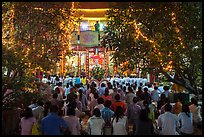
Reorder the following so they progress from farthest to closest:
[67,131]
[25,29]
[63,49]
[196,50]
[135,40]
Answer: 1. [63,49]
2. [25,29]
3. [135,40]
4. [196,50]
5. [67,131]

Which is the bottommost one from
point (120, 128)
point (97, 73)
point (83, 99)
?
point (120, 128)

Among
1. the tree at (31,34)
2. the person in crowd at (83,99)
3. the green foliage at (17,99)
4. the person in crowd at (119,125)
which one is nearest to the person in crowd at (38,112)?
the green foliage at (17,99)

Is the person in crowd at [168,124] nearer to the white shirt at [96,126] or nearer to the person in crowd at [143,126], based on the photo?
the person in crowd at [143,126]

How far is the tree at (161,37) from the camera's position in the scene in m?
6.41

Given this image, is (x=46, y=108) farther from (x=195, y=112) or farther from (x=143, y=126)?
(x=195, y=112)

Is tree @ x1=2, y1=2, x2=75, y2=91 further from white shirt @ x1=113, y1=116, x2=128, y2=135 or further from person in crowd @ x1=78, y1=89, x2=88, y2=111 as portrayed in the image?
white shirt @ x1=113, y1=116, x2=128, y2=135

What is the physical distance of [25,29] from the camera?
341 inches

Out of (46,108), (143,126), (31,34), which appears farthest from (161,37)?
(31,34)

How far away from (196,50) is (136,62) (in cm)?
146

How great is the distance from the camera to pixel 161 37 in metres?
6.88

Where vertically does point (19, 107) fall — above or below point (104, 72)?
below

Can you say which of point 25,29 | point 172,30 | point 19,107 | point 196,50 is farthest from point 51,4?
point 196,50

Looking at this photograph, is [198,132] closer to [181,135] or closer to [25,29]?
[181,135]

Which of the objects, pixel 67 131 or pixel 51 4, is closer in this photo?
pixel 67 131
